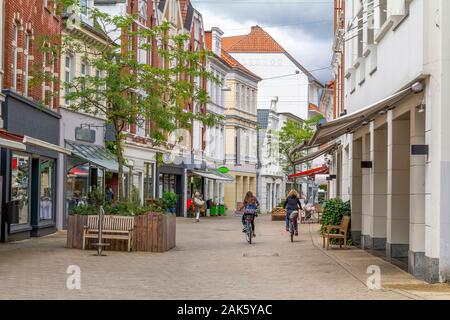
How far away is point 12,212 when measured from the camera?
84.6 feet

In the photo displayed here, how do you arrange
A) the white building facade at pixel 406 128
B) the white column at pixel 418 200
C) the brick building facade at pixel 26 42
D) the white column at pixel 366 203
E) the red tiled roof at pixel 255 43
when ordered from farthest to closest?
the red tiled roof at pixel 255 43 < the brick building facade at pixel 26 42 < the white column at pixel 366 203 < the white column at pixel 418 200 < the white building facade at pixel 406 128

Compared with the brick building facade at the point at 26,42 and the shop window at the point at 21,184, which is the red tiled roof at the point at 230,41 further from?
the shop window at the point at 21,184

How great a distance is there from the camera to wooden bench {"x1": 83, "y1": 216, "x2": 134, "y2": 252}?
22719 mm

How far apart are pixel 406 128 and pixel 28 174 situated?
13789mm

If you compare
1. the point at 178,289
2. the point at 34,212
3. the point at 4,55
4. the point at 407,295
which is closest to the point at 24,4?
the point at 4,55

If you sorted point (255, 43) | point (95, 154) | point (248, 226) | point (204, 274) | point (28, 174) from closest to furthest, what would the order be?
point (204, 274) < point (248, 226) < point (28, 174) < point (95, 154) < point (255, 43)

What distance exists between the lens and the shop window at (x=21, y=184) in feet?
87.9

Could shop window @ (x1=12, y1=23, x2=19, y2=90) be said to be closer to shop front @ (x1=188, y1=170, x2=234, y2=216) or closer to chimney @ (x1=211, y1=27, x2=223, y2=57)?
shop front @ (x1=188, y1=170, x2=234, y2=216)

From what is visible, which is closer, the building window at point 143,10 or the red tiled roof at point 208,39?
the building window at point 143,10

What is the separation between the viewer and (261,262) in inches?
791

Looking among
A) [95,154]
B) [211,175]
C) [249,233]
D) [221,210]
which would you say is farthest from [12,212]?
[221,210]

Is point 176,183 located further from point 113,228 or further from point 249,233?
point 113,228

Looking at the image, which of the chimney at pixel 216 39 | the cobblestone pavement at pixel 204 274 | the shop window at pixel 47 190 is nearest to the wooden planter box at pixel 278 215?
the chimney at pixel 216 39
